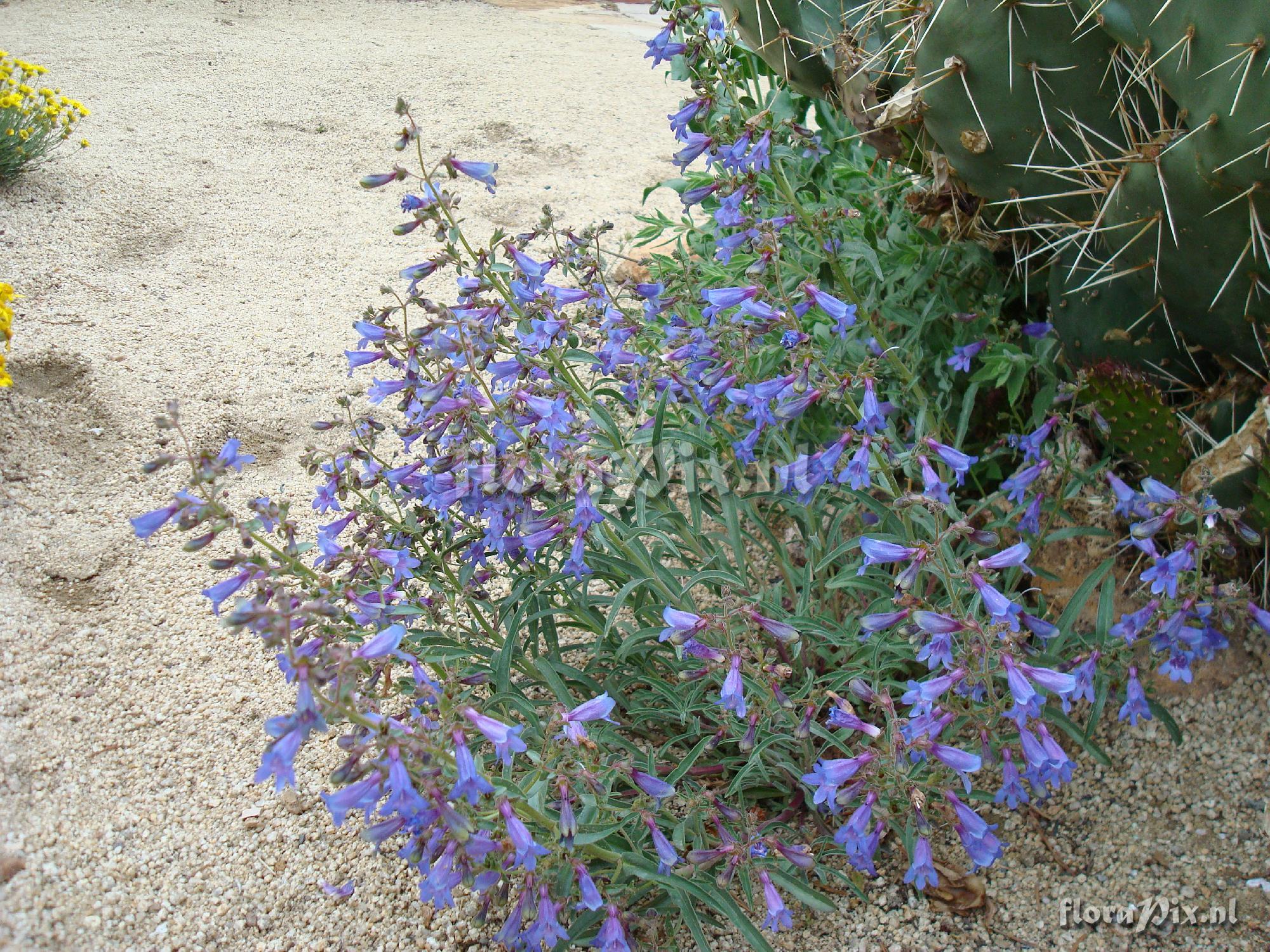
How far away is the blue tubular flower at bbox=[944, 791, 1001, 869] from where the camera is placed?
5.73 feet

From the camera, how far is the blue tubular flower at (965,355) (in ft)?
8.92

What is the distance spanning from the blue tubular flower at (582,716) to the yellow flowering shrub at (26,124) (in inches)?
210

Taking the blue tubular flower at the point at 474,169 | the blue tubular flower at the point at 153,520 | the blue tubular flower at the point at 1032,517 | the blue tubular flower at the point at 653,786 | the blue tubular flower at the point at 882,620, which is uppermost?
the blue tubular flower at the point at 474,169

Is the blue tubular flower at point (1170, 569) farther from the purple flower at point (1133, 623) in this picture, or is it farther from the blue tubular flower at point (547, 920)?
the blue tubular flower at point (547, 920)

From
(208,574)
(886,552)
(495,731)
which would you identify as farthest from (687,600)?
(208,574)

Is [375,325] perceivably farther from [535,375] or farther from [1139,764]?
[1139,764]

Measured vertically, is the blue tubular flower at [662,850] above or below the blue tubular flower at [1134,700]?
below

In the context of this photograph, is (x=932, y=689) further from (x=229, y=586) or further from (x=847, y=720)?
(x=229, y=586)

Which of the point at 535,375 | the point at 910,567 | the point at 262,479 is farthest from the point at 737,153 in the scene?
the point at 262,479

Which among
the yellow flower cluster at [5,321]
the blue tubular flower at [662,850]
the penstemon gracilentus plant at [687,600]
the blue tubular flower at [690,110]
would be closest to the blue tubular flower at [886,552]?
the penstemon gracilentus plant at [687,600]

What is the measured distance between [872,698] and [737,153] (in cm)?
124

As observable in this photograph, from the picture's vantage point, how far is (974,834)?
1.75 metres

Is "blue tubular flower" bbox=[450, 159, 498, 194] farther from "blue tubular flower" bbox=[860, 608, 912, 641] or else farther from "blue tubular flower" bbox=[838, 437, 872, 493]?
"blue tubular flower" bbox=[860, 608, 912, 641]

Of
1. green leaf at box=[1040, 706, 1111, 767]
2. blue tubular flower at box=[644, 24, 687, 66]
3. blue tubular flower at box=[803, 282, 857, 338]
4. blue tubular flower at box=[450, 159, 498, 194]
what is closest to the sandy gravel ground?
green leaf at box=[1040, 706, 1111, 767]
